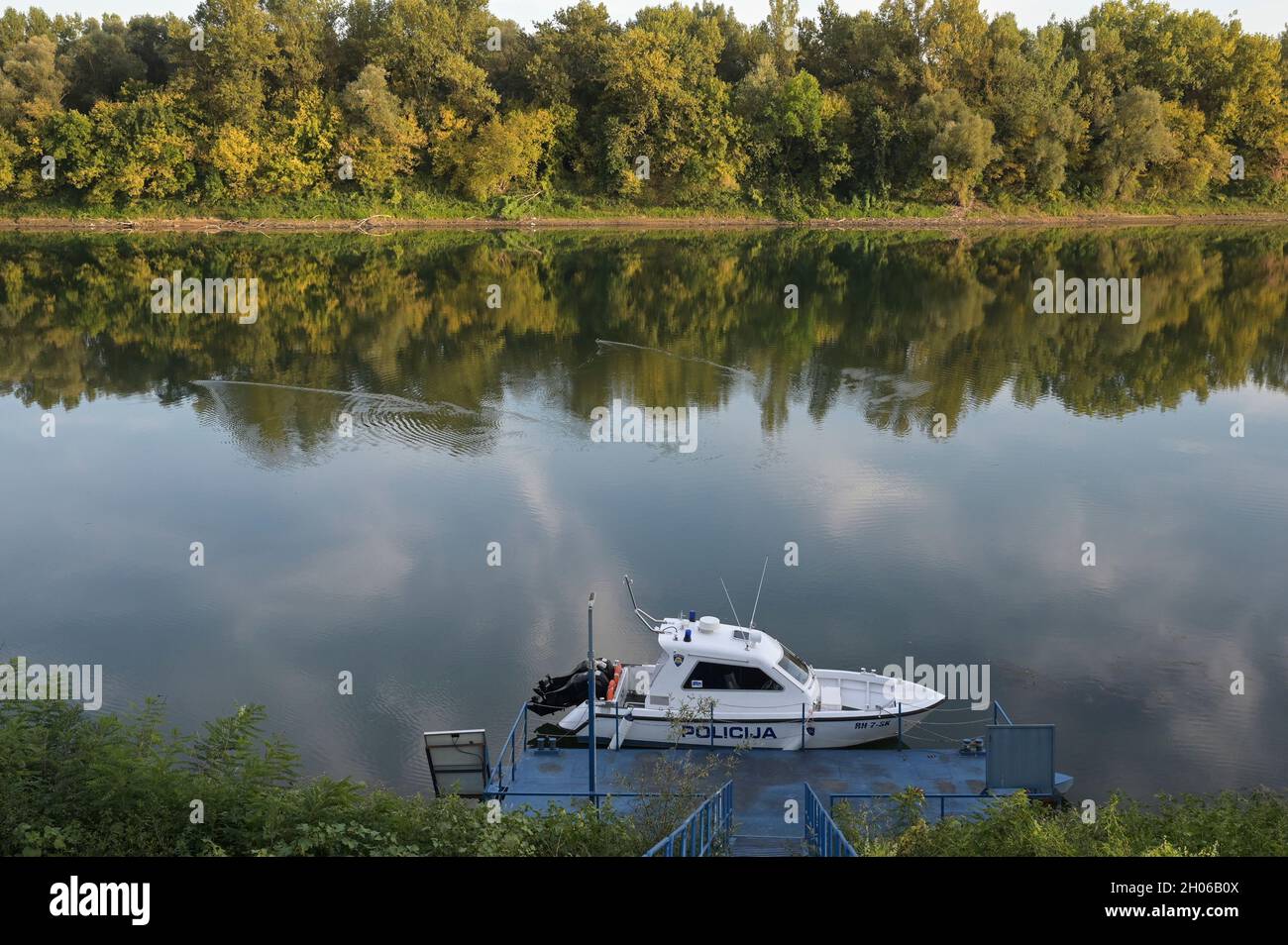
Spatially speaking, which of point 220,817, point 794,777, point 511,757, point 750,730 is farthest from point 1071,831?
point 220,817

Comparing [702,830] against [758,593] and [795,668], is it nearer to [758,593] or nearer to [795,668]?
[795,668]

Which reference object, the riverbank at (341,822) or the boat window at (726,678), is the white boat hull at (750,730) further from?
the riverbank at (341,822)

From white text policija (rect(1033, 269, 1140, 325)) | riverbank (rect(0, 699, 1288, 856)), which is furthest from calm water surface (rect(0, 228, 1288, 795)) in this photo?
riverbank (rect(0, 699, 1288, 856))

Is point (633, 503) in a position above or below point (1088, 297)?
below

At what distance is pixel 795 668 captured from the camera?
16312 mm

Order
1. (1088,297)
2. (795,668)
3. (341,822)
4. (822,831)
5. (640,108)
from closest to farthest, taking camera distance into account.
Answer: (341,822) < (822,831) < (795,668) < (1088,297) < (640,108)

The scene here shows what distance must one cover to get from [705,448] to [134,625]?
14373mm

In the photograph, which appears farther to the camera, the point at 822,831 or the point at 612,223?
the point at 612,223

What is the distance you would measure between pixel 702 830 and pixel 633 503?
553 inches

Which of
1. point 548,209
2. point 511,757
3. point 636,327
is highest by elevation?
point 548,209

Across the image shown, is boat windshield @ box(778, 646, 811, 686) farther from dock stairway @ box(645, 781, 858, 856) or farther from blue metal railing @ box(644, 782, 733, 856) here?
blue metal railing @ box(644, 782, 733, 856)

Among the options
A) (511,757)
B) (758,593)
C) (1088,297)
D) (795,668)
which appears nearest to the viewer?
(511,757)
